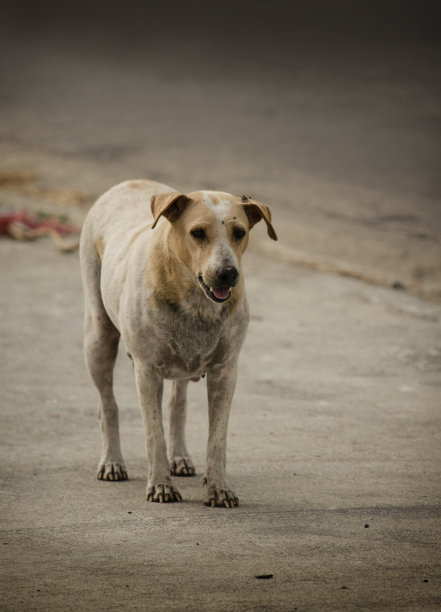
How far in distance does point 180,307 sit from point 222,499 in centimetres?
104

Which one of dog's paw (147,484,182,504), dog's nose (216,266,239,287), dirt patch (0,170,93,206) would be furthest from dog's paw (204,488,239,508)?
dirt patch (0,170,93,206)

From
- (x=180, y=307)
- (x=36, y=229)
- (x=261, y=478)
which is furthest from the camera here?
(x=36, y=229)

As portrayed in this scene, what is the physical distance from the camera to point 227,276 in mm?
4566

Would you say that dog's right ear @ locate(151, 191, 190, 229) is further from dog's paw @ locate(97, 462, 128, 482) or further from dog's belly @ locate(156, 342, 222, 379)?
dog's paw @ locate(97, 462, 128, 482)

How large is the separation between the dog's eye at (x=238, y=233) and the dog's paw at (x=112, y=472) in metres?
1.63

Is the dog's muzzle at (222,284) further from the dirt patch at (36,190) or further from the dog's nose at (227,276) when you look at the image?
the dirt patch at (36,190)

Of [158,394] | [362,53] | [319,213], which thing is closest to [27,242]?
[319,213]

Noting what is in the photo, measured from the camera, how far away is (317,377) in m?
7.55

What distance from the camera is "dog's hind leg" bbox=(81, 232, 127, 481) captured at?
5.57 m

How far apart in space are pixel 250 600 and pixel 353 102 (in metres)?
16.3

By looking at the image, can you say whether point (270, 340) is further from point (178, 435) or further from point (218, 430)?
point (218, 430)

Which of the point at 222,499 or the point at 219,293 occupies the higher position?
the point at 219,293

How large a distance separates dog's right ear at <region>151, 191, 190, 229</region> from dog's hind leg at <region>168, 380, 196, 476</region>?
1316 millimetres

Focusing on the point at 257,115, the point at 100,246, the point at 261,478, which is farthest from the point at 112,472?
the point at 257,115
